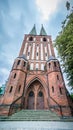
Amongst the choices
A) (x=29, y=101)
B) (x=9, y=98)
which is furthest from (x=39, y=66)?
(x=9, y=98)

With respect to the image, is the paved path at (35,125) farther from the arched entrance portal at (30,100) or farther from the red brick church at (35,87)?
the arched entrance portal at (30,100)

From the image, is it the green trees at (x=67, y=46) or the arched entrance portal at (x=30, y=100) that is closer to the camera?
the green trees at (x=67, y=46)

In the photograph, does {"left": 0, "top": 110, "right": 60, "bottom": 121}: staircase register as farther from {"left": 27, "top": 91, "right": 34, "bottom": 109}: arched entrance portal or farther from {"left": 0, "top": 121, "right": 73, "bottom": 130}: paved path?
{"left": 27, "top": 91, "right": 34, "bottom": 109}: arched entrance portal

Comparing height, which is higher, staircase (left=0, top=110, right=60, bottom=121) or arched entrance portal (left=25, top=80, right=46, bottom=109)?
arched entrance portal (left=25, top=80, right=46, bottom=109)

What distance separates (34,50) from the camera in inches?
866

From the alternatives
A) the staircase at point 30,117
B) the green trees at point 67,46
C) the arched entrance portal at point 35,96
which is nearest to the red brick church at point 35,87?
the arched entrance portal at point 35,96

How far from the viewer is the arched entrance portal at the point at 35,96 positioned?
15.7 metres

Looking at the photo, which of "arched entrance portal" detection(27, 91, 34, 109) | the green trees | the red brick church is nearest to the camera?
the green trees

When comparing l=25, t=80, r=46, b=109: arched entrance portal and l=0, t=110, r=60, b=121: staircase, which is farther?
l=25, t=80, r=46, b=109: arched entrance portal

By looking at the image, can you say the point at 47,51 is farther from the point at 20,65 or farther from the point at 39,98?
the point at 39,98

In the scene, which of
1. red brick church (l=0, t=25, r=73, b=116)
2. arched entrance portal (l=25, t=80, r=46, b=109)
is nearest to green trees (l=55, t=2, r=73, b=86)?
red brick church (l=0, t=25, r=73, b=116)

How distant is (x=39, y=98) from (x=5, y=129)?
8.04 m

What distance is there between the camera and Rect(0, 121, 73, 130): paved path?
8930mm

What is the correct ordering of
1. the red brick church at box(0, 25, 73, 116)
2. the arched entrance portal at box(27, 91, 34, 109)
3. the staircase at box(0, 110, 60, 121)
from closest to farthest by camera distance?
the staircase at box(0, 110, 60, 121), the red brick church at box(0, 25, 73, 116), the arched entrance portal at box(27, 91, 34, 109)
